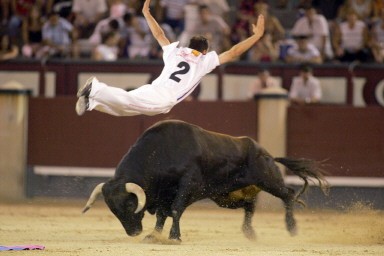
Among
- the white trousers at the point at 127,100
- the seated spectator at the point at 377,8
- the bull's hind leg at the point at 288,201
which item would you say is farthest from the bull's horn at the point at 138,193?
the seated spectator at the point at 377,8

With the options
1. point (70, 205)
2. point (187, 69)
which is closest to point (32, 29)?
point (70, 205)

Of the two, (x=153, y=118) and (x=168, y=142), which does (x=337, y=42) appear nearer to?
(x=153, y=118)

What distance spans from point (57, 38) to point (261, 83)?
3184mm

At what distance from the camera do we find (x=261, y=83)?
1491 cm

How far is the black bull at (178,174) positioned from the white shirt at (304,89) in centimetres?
480

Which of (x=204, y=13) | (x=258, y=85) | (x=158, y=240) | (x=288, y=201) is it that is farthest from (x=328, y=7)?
(x=158, y=240)

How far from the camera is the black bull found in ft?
30.2

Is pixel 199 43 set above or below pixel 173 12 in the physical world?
above

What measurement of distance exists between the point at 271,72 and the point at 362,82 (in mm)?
1306

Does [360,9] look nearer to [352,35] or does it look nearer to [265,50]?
[352,35]

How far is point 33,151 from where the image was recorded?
1495 centimetres

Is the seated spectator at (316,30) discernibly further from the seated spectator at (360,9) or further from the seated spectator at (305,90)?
the seated spectator at (305,90)

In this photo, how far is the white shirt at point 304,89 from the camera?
14.8 metres

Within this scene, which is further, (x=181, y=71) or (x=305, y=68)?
(x=305, y=68)
